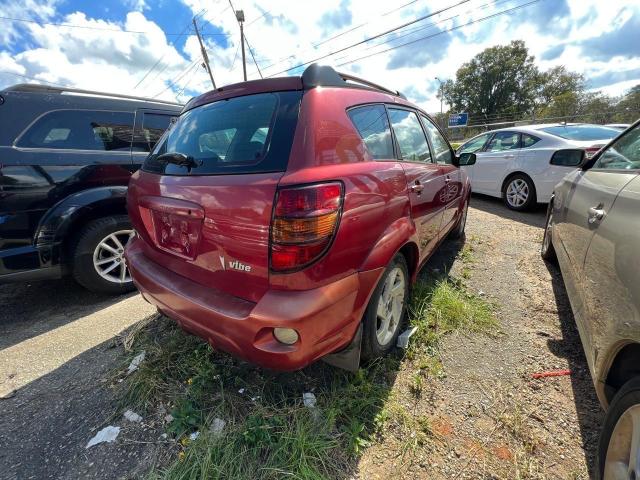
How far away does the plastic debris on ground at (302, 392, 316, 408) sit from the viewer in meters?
1.85

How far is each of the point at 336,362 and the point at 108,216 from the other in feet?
8.71

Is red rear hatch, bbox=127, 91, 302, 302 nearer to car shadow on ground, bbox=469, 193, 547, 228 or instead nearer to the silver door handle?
the silver door handle

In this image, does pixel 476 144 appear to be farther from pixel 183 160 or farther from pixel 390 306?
pixel 183 160

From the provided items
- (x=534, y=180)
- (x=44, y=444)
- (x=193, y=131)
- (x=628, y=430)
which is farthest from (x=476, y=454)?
(x=534, y=180)

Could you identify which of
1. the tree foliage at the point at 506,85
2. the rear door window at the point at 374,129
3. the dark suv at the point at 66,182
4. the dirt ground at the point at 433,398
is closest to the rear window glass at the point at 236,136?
the rear door window at the point at 374,129

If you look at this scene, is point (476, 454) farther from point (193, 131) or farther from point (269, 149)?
point (193, 131)

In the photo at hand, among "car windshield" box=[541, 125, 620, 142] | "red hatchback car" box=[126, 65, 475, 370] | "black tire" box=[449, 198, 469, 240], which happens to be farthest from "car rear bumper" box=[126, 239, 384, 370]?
"car windshield" box=[541, 125, 620, 142]

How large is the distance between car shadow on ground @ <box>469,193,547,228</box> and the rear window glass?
16.5 feet

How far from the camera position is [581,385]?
6.58 ft

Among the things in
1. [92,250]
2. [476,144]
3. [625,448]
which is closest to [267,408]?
[625,448]

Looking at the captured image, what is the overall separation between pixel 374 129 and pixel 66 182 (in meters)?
2.71

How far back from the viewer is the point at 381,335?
2119 mm

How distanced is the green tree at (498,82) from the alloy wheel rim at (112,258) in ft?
182

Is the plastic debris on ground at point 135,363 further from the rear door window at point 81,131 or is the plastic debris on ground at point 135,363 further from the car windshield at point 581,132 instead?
the car windshield at point 581,132
